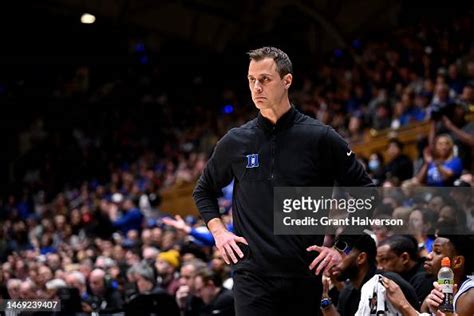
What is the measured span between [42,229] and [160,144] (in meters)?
3.73

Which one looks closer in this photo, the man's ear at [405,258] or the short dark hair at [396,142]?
the man's ear at [405,258]

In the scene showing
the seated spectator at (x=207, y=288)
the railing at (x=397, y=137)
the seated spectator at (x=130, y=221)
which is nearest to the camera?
the seated spectator at (x=207, y=288)

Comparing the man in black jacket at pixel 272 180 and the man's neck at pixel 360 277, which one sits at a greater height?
the man in black jacket at pixel 272 180

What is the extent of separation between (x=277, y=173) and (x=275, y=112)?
27 cm

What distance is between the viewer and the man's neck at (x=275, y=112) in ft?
12.8

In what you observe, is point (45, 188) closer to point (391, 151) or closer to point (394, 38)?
point (394, 38)

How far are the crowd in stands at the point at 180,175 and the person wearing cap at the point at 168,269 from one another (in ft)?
0.06

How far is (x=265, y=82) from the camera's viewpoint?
3857 millimetres

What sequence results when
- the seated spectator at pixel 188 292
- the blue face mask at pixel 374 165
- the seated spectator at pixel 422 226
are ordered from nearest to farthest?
1. the seated spectator at pixel 422 226
2. the seated spectator at pixel 188 292
3. the blue face mask at pixel 374 165

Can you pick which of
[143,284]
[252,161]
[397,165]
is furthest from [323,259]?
[397,165]

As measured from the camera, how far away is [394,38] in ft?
50.3

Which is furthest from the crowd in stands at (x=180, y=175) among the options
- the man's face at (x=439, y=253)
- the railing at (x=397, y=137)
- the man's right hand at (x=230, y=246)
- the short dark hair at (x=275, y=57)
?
the short dark hair at (x=275, y=57)

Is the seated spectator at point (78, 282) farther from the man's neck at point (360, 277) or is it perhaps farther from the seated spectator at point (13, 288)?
the man's neck at point (360, 277)

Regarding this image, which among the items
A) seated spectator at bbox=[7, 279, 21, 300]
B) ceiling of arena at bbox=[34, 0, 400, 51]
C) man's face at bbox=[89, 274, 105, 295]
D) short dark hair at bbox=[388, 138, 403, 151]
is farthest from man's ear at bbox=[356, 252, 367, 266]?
ceiling of arena at bbox=[34, 0, 400, 51]
